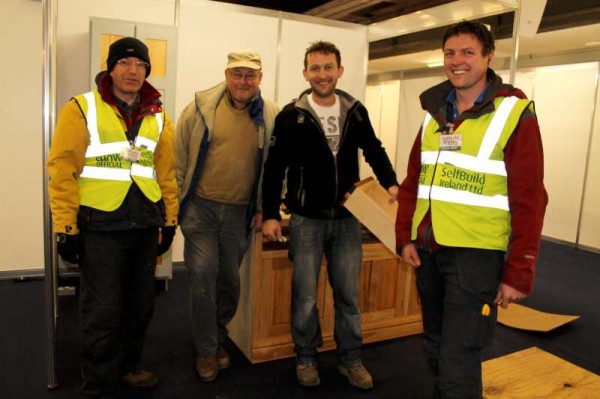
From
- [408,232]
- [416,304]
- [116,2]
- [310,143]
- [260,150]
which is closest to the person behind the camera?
[408,232]

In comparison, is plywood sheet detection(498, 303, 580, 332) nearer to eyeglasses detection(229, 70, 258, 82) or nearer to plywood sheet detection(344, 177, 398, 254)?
plywood sheet detection(344, 177, 398, 254)

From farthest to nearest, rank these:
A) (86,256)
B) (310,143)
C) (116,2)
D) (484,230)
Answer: (116,2)
(310,143)
(86,256)
(484,230)

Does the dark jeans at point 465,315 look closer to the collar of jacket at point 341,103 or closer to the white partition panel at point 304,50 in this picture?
the collar of jacket at point 341,103

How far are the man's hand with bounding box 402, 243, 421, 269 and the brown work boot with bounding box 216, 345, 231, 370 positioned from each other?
1.34 meters

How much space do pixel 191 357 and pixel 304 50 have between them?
289cm

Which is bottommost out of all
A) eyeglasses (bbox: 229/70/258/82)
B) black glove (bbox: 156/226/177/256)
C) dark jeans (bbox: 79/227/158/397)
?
dark jeans (bbox: 79/227/158/397)

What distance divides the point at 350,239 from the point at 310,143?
21.4 inches

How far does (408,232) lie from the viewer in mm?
1968

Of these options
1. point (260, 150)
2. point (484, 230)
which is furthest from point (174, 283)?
point (484, 230)

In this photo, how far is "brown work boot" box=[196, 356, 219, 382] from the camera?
2.61m

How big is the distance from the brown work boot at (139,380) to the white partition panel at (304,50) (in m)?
2.74

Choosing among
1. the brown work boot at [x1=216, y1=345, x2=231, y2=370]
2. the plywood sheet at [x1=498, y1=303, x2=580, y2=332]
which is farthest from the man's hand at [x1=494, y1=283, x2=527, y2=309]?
the plywood sheet at [x1=498, y1=303, x2=580, y2=332]

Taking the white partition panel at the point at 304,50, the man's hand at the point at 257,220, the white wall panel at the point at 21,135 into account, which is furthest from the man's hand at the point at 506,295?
the white wall panel at the point at 21,135

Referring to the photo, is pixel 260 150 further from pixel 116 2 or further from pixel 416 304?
pixel 116 2
